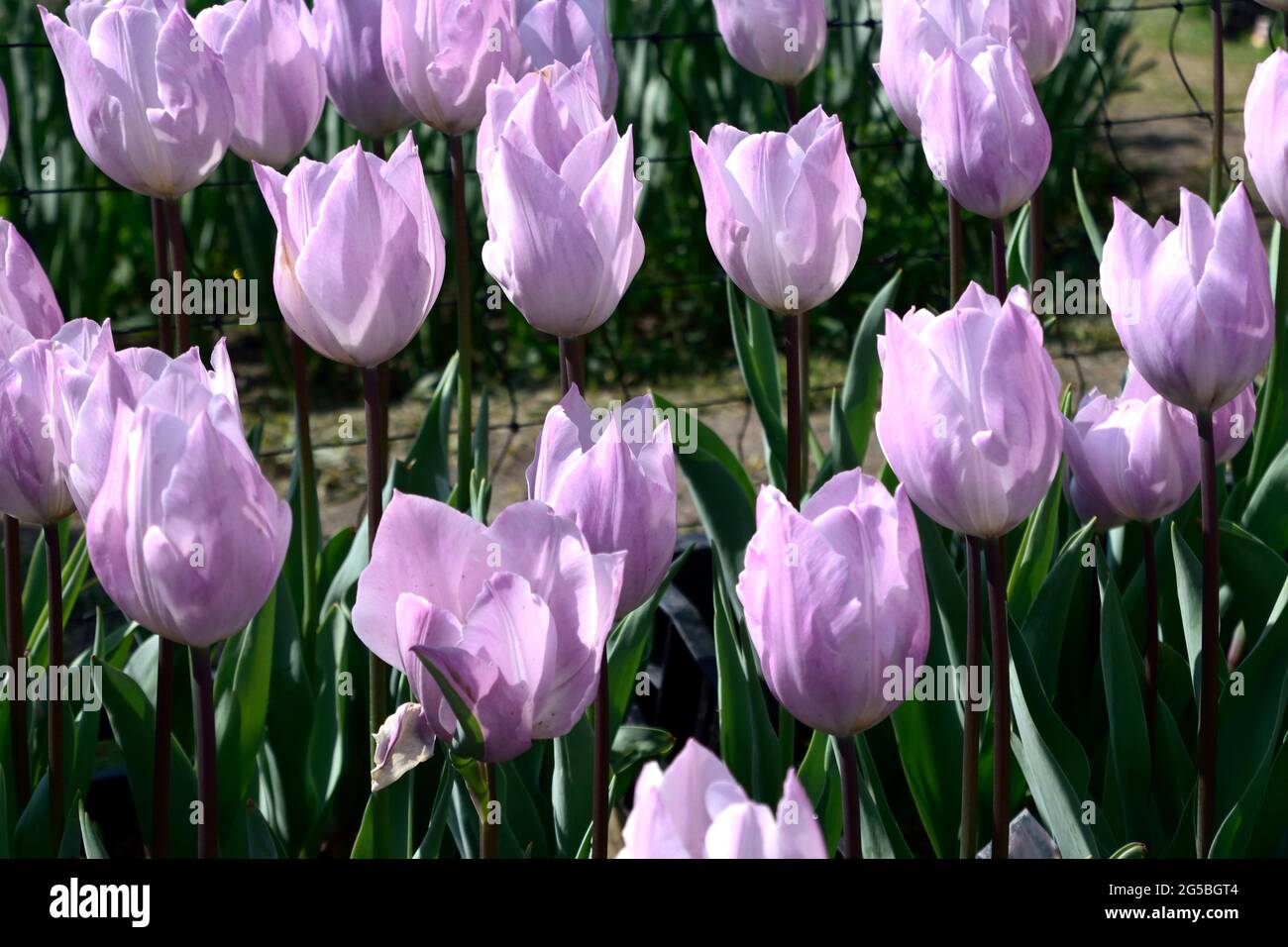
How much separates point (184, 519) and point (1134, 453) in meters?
0.83

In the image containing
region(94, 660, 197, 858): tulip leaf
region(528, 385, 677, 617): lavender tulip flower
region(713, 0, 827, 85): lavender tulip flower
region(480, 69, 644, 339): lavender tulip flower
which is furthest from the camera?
region(713, 0, 827, 85): lavender tulip flower

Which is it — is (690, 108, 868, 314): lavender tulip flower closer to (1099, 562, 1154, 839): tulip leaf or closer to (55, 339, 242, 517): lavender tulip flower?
(1099, 562, 1154, 839): tulip leaf

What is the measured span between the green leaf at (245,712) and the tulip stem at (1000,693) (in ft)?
2.30

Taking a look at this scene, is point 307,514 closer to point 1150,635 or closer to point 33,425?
point 33,425

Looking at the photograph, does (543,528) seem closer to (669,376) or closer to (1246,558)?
(1246,558)

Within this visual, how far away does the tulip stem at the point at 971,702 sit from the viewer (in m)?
1.04

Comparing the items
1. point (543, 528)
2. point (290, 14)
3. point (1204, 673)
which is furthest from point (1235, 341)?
point (290, 14)

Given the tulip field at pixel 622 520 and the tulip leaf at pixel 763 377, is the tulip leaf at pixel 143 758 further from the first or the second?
the tulip leaf at pixel 763 377

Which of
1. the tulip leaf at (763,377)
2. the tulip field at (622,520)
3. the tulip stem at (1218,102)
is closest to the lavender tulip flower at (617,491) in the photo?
the tulip field at (622,520)

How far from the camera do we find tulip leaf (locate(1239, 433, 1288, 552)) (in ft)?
5.56

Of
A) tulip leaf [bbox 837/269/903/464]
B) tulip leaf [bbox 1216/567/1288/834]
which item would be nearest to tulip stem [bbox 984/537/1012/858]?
tulip leaf [bbox 1216/567/1288/834]

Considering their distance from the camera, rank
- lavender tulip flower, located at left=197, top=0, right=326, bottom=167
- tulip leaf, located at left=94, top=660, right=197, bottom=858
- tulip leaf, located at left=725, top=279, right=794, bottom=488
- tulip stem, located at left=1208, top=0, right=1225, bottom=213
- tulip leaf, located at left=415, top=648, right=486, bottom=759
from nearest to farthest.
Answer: tulip leaf, located at left=415, top=648, right=486, bottom=759 < tulip leaf, located at left=94, top=660, right=197, bottom=858 < lavender tulip flower, located at left=197, top=0, right=326, bottom=167 < tulip leaf, located at left=725, top=279, right=794, bottom=488 < tulip stem, located at left=1208, top=0, right=1225, bottom=213

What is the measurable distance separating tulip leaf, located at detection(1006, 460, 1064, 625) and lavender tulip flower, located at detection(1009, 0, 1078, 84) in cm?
49
